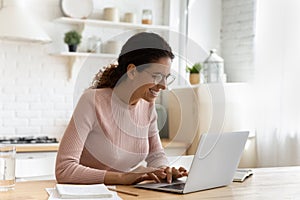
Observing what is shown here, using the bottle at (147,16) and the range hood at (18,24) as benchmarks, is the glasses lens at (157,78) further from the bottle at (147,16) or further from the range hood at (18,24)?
the bottle at (147,16)

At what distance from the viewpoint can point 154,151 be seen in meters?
2.33

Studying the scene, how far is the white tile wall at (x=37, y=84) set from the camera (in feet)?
12.9

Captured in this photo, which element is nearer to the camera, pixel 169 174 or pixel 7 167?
pixel 7 167

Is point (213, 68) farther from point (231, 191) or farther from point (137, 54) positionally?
point (231, 191)

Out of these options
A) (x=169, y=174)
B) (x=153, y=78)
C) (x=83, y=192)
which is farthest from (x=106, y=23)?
(x=83, y=192)

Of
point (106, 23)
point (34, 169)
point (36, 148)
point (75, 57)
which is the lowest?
point (36, 148)

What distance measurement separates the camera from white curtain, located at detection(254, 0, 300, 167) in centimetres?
368

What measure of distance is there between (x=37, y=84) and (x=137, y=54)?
2135mm

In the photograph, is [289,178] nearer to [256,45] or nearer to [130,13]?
[256,45]

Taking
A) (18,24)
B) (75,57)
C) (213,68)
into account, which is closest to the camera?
(18,24)

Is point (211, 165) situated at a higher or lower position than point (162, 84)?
lower

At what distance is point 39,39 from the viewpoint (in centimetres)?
371

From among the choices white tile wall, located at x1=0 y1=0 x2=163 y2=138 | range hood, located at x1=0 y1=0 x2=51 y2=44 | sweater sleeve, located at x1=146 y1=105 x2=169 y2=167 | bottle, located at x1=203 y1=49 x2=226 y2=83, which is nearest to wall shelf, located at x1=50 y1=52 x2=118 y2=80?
white tile wall, located at x1=0 y1=0 x2=163 y2=138

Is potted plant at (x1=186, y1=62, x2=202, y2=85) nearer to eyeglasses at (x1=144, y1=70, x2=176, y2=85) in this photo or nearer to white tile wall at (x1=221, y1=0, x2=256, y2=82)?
white tile wall at (x1=221, y1=0, x2=256, y2=82)
